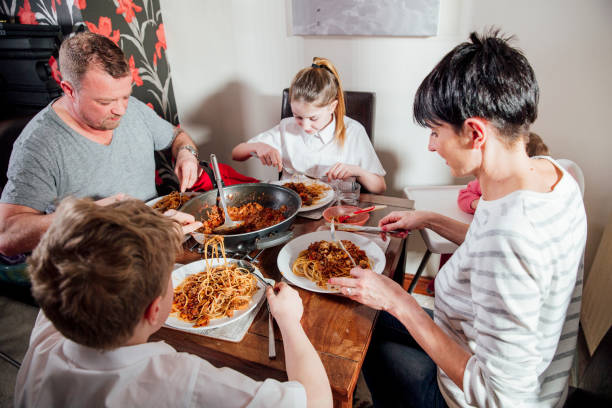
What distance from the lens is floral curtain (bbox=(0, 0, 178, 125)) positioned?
2.00 metres

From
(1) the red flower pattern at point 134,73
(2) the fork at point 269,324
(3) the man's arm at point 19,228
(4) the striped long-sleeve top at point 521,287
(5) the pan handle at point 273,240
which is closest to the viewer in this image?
(4) the striped long-sleeve top at point 521,287

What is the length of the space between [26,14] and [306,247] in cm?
221

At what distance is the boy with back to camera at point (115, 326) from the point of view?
0.62 m

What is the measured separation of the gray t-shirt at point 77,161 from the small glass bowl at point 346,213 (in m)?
1.07

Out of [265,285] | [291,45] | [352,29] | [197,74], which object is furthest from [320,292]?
[197,74]

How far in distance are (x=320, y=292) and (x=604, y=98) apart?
1.96 meters

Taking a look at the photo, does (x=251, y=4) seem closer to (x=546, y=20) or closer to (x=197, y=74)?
(x=197, y=74)

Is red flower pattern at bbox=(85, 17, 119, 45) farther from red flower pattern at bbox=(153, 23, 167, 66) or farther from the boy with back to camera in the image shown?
the boy with back to camera

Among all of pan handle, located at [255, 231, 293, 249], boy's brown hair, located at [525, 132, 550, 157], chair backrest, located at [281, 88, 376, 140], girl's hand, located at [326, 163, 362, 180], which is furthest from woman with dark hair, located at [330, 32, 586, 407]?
chair backrest, located at [281, 88, 376, 140]

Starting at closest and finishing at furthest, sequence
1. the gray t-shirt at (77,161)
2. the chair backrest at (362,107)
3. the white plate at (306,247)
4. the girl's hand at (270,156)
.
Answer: the white plate at (306,247), the gray t-shirt at (77,161), the girl's hand at (270,156), the chair backrest at (362,107)

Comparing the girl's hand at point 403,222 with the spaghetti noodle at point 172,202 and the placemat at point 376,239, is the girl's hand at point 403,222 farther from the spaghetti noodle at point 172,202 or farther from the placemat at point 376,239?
the spaghetti noodle at point 172,202

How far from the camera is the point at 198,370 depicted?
704 millimetres

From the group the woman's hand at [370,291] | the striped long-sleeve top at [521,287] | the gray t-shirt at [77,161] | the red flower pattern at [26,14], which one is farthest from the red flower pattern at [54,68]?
the striped long-sleeve top at [521,287]

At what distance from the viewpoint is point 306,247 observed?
134cm
